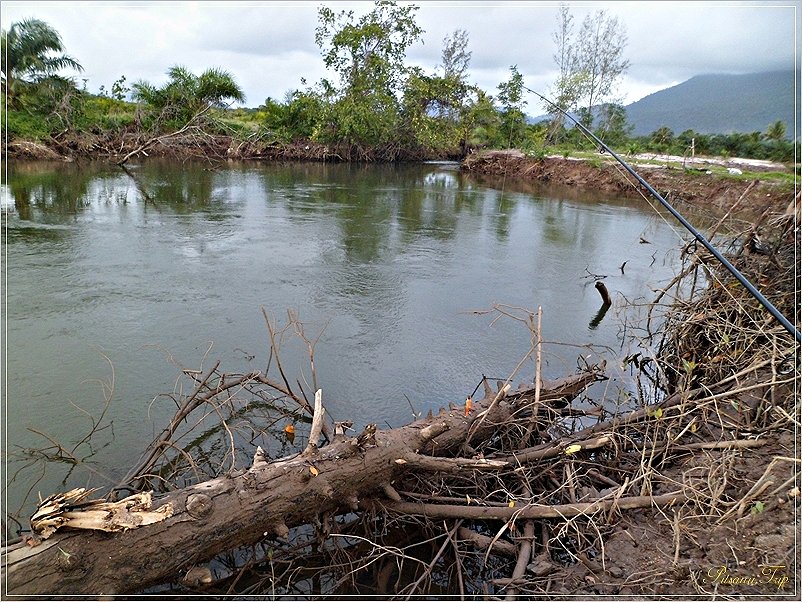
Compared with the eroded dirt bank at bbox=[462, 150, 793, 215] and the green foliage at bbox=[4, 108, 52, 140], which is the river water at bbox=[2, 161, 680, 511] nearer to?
the eroded dirt bank at bbox=[462, 150, 793, 215]

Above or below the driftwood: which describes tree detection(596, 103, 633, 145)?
above

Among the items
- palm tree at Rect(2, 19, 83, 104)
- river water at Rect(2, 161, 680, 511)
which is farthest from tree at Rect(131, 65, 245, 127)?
river water at Rect(2, 161, 680, 511)

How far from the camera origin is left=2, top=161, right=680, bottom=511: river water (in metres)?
3.91

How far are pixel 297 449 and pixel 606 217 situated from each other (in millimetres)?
9989

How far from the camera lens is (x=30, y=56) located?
16203 mm

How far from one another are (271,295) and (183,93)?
54.9 ft

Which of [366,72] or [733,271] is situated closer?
[733,271]

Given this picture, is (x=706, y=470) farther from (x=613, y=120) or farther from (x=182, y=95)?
(x=613, y=120)

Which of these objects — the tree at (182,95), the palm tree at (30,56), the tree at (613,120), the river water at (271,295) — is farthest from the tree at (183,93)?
the tree at (613,120)

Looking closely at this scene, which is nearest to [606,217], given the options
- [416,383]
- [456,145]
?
[416,383]

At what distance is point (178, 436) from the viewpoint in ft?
11.4

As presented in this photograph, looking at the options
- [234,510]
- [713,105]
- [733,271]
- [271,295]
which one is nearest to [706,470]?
[733,271]

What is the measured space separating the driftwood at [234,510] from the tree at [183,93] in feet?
62.2

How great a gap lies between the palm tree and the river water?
6.64 metres
